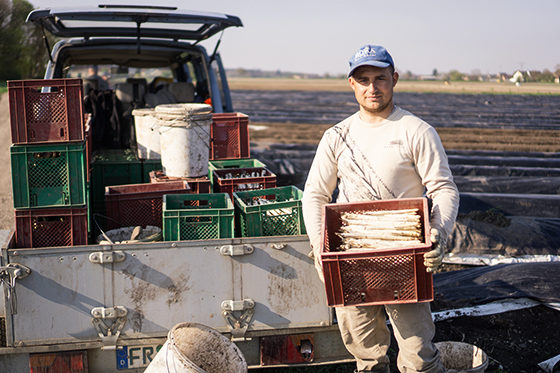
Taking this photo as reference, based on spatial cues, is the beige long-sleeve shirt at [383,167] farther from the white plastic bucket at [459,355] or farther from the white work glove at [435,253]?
the white plastic bucket at [459,355]

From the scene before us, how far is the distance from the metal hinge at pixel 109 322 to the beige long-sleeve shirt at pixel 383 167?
1179mm

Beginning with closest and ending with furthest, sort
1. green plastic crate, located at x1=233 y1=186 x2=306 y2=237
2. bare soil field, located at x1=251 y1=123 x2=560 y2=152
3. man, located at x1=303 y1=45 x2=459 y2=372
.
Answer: man, located at x1=303 y1=45 x2=459 y2=372, green plastic crate, located at x1=233 y1=186 x2=306 y2=237, bare soil field, located at x1=251 y1=123 x2=560 y2=152

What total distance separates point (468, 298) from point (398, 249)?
119 inches

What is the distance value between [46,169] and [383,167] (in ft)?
6.72

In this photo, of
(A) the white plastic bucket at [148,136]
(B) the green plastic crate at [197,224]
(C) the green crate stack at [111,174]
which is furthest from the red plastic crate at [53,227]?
(A) the white plastic bucket at [148,136]

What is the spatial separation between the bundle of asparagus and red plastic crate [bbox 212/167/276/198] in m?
1.80

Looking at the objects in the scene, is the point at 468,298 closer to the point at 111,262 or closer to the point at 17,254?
the point at 111,262

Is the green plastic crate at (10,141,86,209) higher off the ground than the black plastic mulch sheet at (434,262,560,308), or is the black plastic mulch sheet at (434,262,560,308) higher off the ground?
the green plastic crate at (10,141,86,209)

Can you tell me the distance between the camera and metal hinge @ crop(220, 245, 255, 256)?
12.1 feet

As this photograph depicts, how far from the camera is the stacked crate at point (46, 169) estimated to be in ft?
12.5

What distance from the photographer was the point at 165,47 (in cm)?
770

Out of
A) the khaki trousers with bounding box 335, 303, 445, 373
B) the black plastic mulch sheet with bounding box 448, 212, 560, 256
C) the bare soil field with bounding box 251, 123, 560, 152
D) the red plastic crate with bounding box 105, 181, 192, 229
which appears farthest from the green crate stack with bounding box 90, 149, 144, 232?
the bare soil field with bounding box 251, 123, 560, 152

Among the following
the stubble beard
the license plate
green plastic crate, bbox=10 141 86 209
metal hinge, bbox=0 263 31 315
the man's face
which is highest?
the man's face

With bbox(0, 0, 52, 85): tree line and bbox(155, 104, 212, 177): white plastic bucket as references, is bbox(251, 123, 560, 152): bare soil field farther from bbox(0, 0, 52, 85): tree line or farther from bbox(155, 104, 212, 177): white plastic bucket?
bbox(0, 0, 52, 85): tree line
